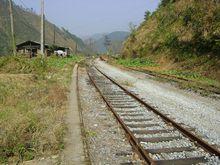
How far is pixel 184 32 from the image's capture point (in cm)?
3612

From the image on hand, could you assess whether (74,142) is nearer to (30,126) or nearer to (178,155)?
(30,126)

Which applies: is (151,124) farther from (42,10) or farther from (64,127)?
(42,10)

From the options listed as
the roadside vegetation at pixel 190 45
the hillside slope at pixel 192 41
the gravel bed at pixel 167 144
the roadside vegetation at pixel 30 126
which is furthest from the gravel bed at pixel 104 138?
the hillside slope at pixel 192 41

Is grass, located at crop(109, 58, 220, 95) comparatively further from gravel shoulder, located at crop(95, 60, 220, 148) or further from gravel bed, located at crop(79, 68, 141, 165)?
gravel bed, located at crop(79, 68, 141, 165)

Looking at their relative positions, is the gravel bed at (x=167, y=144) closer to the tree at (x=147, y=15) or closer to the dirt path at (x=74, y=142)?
the dirt path at (x=74, y=142)

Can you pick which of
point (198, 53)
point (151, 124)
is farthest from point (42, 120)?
point (198, 53)

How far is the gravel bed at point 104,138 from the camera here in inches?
287

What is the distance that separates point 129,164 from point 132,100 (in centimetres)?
815

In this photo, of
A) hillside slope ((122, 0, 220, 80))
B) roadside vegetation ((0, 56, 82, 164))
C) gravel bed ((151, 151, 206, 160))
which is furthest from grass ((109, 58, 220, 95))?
gravel bed ((151, 151, 206, 160))

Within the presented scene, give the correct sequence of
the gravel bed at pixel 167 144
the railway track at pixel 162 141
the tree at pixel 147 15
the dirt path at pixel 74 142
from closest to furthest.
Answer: the railway track at pixel 162 141 < the dirt path at pixel 74 142 < the gravel bed at pixel 167 144 < the tree at pixel 147 15

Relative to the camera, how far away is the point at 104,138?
8859 mm

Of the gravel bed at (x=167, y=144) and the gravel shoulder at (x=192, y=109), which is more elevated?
the gravel bed at (x=167, y=144)

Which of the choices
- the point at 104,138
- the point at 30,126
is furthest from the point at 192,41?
the point at 30,126

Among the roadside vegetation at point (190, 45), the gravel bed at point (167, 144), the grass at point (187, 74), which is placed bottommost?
the grass at point (187, 74)
